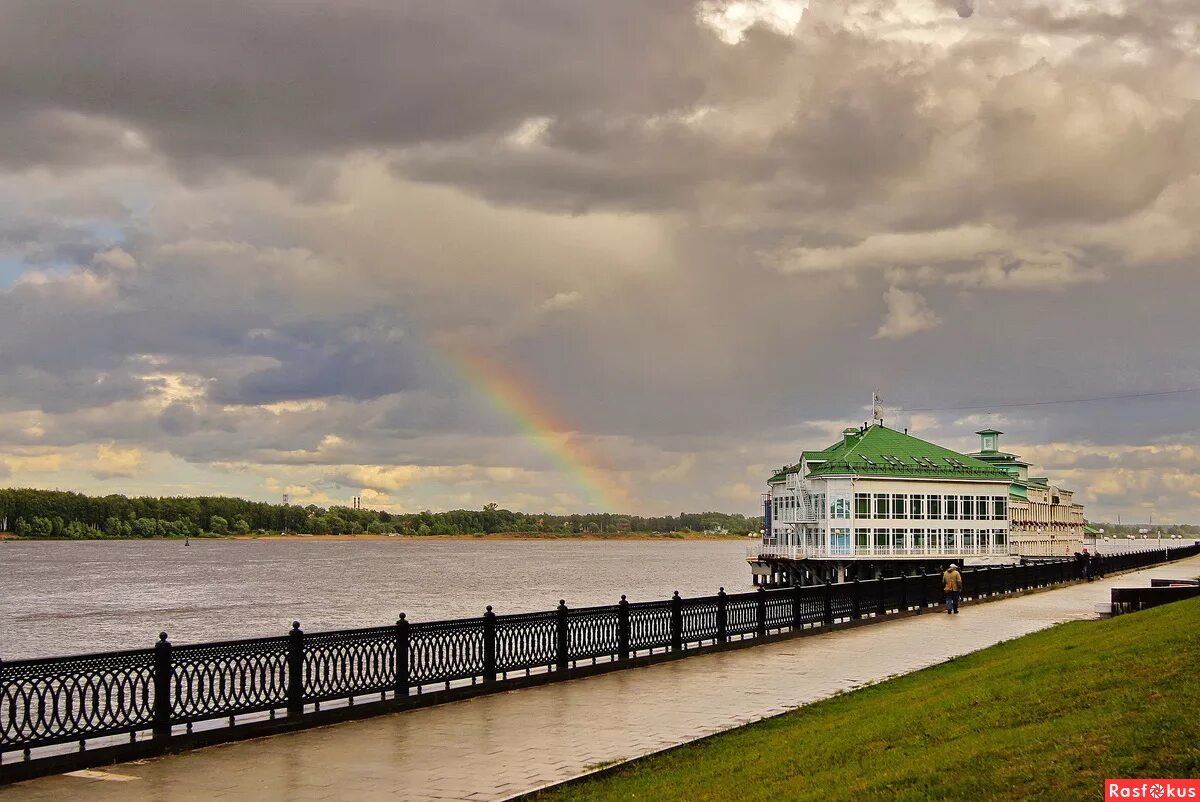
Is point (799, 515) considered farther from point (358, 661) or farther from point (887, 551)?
point (358, 661)

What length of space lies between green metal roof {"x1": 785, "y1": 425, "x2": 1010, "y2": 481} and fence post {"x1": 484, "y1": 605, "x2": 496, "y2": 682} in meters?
77.8

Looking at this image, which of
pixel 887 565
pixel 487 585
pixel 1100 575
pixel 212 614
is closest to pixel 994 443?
pixel 887 565

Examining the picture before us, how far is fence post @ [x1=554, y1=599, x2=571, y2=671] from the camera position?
21.1m

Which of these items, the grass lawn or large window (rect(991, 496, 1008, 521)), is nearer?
the grass lawn

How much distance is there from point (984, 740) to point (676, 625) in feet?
47.2

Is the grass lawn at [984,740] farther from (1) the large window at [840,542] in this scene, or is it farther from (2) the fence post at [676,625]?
(1) the large window at [840,542]

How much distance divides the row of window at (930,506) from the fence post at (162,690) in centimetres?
8390

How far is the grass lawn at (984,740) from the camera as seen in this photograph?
348 inches

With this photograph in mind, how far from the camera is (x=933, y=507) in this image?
9738 centimetres

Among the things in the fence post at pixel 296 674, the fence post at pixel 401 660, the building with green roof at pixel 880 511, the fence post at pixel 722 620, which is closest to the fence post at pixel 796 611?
the fence post at pixel 722 620

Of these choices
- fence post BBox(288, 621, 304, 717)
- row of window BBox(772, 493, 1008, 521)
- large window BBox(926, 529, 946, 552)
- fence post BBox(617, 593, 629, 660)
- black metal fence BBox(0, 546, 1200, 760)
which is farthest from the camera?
large window BBox(926, 529, 946, 552)

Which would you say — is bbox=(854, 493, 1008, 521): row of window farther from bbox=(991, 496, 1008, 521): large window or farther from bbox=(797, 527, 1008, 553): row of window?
bbox=(797, 527, 1008, 553): row of window

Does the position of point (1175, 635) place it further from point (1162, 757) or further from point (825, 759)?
point (1162, 757)

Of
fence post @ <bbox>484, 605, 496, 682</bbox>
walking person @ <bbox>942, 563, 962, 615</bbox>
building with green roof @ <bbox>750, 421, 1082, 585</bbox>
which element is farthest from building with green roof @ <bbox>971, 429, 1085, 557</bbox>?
fence post @ <bbox>484, 605, 496, 682</bbox>
